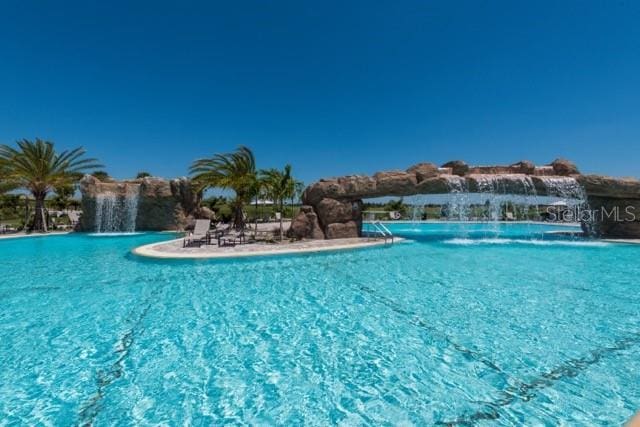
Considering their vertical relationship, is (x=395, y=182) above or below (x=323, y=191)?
above

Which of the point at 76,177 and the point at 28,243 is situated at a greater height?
the point at 76,177

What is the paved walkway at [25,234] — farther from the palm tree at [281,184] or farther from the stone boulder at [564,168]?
the stone boulder at [564,168]

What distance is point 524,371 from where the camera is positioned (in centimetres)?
402

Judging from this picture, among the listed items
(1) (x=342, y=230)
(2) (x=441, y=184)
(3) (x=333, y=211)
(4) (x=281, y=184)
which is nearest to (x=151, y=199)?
(4) (x=281, y=184)

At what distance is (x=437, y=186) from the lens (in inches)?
666

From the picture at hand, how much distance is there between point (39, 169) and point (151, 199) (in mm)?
8625

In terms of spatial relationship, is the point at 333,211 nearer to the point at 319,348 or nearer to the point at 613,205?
the point at 319,348

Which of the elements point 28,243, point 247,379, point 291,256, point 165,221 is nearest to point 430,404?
point 247,379

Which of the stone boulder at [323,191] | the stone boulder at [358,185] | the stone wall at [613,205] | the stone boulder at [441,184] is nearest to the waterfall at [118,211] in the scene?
the stone boulder at [323,191]

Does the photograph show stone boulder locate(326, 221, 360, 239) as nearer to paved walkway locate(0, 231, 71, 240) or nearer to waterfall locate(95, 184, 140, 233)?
waterfall locate(95, 184, 140, 233)

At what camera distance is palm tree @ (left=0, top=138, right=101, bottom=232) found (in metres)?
22.0

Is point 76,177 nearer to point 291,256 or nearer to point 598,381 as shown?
point 291,256

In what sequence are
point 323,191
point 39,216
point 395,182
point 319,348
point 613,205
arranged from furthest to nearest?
point 39,216, point 613,205, point 323,191, point 395,182, point 319,348

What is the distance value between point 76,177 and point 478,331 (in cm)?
3151
